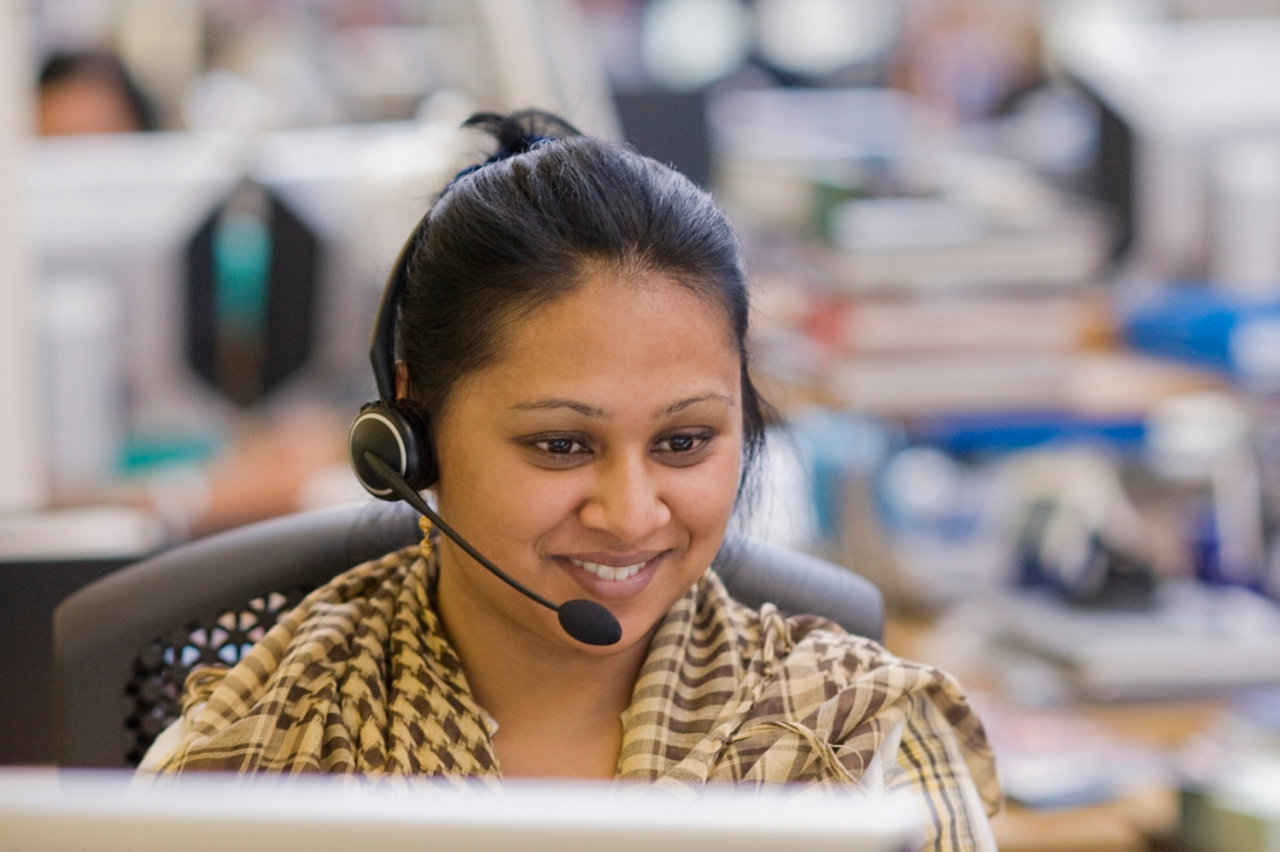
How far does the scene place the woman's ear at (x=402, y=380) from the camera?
37.5 inches

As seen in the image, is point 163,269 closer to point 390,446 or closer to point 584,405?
point 390,446

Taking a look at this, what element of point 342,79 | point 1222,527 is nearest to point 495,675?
point 1222,527

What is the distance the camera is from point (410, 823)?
0.35 metres

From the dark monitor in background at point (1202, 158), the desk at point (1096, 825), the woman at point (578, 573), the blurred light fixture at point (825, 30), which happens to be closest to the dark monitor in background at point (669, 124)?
the dark monitor in background at point (1202, 158)

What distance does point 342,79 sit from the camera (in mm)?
3406

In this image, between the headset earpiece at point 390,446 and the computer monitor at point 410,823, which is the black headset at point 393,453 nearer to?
the headset earpiece at point 390,446

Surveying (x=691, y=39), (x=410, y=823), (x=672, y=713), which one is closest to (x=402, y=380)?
(x=672, y=713)

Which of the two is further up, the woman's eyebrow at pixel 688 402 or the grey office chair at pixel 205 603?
the woman's eyebrow at pixel 688 402

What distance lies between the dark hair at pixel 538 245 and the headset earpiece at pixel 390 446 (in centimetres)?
2

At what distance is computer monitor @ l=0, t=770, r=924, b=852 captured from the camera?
0.35 meters

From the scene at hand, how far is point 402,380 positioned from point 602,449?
0.61 feet

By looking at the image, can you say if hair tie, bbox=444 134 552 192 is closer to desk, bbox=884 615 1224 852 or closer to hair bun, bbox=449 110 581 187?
hair bun, bbox=449 110 581 187

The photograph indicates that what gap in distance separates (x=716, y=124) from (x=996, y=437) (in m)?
0.78

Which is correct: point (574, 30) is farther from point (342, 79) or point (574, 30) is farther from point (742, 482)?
point (742, 482)
